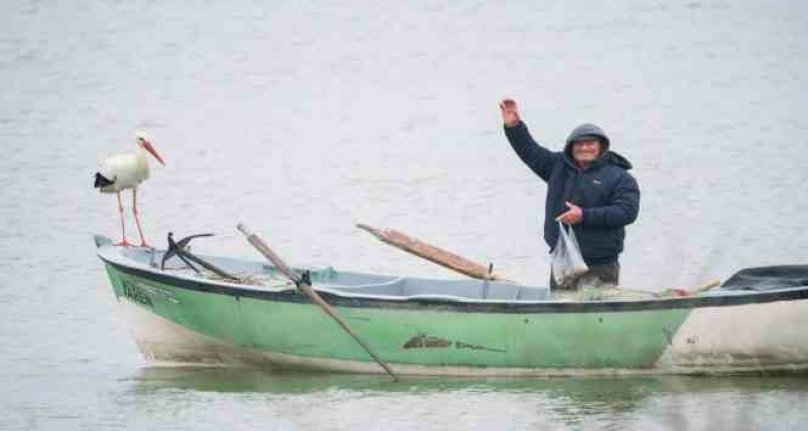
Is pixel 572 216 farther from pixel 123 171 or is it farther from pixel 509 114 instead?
pixel 123 171

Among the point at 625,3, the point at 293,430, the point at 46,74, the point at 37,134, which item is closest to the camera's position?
the point at 293,430

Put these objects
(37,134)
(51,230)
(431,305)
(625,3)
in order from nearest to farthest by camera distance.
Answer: (431,305), (51,230), (37,134), (625,3)

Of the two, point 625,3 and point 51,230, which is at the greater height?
point 625,3

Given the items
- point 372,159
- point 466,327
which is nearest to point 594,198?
point 466,327

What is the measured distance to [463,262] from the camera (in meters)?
15.4

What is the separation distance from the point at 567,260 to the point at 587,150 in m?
0.76

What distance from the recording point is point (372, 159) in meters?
28.6

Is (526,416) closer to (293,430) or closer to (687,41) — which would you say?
(293,430)

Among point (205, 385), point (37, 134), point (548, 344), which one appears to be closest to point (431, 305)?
point (548, 344)

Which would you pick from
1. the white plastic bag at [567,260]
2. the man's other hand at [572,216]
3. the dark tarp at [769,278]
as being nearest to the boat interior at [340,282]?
the white plastic bag at [567,260]

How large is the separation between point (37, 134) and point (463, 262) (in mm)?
16476

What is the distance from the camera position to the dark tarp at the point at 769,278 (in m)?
14.7

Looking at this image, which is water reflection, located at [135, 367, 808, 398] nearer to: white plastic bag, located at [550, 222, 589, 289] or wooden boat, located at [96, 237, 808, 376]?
wooden boat, located at [96, 237, 808, 376]

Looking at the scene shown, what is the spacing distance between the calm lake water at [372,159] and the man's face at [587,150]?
1.22m
